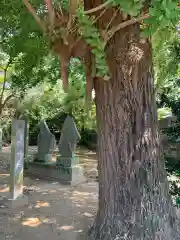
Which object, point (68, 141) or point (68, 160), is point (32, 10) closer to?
point (68, 160)

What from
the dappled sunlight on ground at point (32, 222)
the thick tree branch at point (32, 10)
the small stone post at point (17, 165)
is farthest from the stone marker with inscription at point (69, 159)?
the thick tree branch at point (32, 10)

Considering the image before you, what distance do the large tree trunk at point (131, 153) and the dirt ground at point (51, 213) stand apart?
93 cm

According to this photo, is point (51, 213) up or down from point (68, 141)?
down

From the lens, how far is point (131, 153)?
143 inches

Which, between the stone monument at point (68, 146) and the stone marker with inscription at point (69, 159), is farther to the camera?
the stone monument at point (68, 146)

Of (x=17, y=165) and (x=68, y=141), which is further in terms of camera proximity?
(x=68, y=141)

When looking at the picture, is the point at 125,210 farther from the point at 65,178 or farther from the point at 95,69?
the point at 65,178

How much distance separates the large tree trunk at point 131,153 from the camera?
362 cm

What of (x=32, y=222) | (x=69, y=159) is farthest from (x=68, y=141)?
(x=32, y=222)

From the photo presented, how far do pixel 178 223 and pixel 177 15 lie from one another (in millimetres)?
2523

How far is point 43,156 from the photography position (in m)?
9.34

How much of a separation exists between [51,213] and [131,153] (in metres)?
2.40

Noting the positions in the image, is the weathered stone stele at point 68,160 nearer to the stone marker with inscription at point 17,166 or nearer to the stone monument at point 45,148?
the stone monument at point 45,148

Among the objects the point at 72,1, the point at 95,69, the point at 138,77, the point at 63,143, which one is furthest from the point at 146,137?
the point at 63,143
